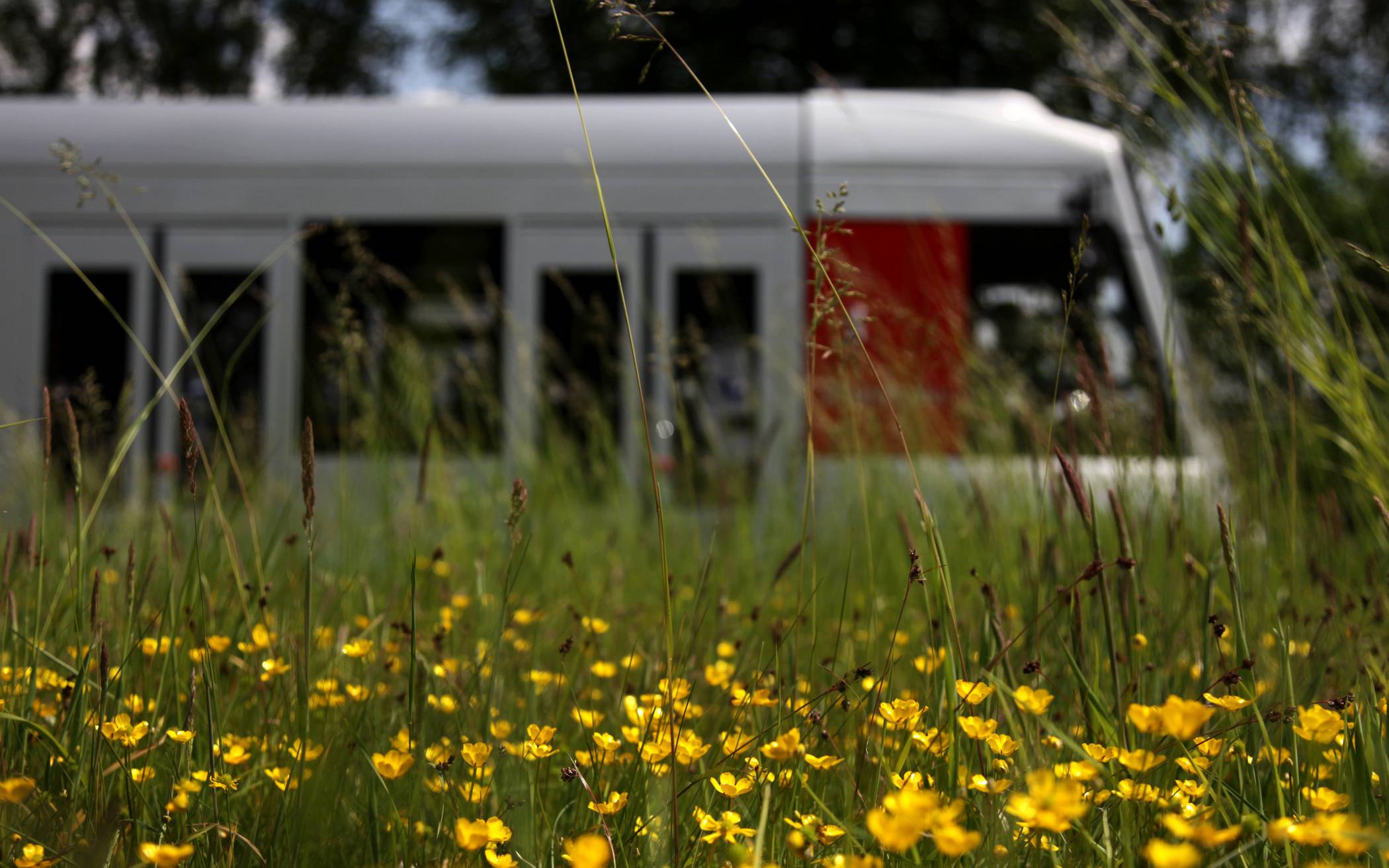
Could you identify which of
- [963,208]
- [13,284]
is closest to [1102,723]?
[963,208]

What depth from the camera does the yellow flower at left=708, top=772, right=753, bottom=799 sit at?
3.78ft

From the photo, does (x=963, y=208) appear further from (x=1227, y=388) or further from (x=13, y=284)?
(x=13, y=284)

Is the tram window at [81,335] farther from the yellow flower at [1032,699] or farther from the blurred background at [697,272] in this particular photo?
the yellow flower at [1032,699]

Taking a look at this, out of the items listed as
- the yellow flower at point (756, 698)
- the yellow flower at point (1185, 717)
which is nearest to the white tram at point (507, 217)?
the yellow flower at point (756, 698)

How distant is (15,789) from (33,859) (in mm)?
96

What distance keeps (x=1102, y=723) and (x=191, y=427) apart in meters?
1.01

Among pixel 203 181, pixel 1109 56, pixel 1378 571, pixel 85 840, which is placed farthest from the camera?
pixel 1109 56

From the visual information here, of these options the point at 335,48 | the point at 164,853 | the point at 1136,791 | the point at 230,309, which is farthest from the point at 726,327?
the point at 335,48

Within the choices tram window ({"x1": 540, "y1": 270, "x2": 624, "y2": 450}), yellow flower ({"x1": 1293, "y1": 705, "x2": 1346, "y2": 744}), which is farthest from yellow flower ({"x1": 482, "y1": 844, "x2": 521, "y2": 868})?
tram window ({"x1": 540, "y1": 270, "x2": 624, "y2": 450})

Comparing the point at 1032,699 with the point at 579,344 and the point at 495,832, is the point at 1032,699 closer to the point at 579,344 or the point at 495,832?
the point at 495,832

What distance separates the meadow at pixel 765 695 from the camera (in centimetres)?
113

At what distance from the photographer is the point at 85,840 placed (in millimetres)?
1154

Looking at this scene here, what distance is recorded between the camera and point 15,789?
3.24ft

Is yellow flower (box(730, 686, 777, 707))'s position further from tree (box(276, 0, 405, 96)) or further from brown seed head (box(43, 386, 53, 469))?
tree (box(276, 0, 405, 96))
